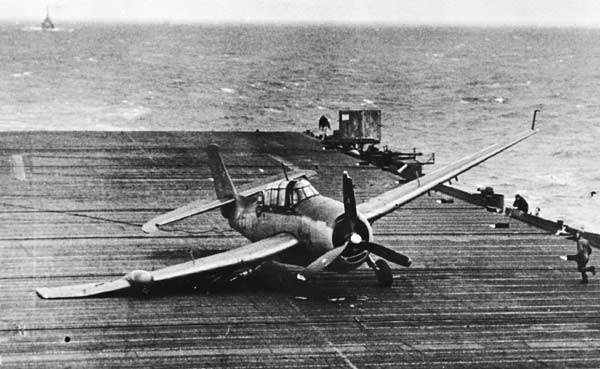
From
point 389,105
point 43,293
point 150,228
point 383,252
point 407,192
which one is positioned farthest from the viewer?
point 389,105

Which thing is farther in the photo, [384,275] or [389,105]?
[389,105]

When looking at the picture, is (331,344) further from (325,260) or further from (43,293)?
(43,293)

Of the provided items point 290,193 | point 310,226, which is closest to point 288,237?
point 310,226

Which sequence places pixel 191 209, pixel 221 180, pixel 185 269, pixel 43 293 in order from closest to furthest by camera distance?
pixel 43 293, pixel 185 269, pixel 191 209, pixel 221 180

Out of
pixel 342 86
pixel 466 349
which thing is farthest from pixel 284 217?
pixel 342 86

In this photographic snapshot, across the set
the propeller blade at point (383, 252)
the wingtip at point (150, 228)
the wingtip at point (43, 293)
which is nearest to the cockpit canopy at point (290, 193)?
the propeller blade at point (383, 252)

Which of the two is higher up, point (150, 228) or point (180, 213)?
point (180, 213)

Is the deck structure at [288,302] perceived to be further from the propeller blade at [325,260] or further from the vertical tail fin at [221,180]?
the vertical tail fin at [221,180]

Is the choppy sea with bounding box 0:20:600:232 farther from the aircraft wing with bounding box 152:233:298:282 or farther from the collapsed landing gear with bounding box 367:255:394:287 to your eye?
the aircraft wing with bounding box 152:233:298:282
